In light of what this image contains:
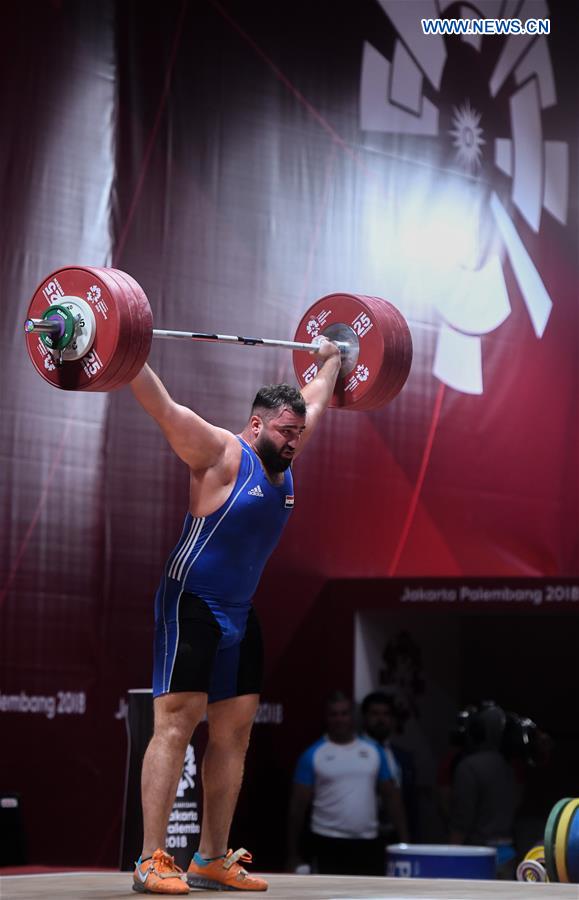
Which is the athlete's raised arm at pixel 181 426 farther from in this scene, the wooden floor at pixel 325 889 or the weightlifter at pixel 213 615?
the wooden floor at pixel 325 889

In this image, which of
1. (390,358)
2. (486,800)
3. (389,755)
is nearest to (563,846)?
(390,358)

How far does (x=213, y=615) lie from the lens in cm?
408

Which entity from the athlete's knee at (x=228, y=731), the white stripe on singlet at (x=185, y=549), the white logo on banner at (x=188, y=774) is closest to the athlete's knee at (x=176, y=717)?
the athlete's knee at (x=228, y=731)

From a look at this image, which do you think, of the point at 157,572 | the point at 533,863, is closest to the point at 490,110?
the point at 157,572

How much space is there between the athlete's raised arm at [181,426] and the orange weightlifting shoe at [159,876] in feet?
3.52

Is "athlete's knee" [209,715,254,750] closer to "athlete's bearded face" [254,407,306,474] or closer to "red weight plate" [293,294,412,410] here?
"athlete's bearded face" [254,407,306,474]

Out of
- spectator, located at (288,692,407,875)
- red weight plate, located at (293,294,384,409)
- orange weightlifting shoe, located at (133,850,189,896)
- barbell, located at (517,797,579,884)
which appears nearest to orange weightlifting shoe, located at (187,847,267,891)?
orange weightlifting shoe, located at (133,850,189,896)

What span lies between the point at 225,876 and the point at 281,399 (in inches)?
53.7

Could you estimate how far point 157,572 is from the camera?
25.1 feet

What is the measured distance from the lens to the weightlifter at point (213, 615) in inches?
156

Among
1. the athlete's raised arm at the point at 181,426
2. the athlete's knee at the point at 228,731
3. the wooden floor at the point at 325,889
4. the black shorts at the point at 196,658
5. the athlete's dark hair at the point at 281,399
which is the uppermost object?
the athlete's dark hair at the point at 281,399

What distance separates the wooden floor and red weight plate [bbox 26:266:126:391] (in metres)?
1.42

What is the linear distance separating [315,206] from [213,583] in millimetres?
4933

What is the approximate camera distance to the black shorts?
400cm
